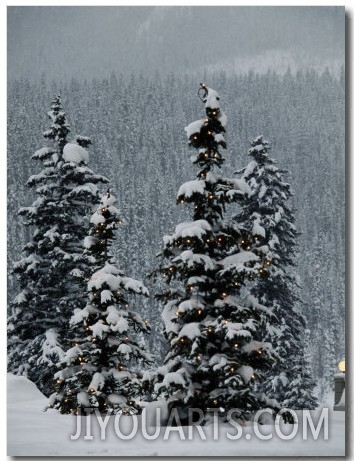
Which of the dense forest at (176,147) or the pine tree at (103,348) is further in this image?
the dense forest at (176,147)

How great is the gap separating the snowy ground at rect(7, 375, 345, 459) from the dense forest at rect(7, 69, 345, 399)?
212cm

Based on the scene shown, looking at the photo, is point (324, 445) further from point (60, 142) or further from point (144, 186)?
point (60, 142)

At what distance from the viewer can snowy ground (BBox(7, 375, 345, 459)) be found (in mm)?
13430

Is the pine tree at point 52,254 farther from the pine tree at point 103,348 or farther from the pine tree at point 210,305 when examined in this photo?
the pine tree at point 210,305

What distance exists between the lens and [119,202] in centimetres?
1698

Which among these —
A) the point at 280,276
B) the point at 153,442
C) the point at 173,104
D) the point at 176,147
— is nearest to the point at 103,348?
the point at 153,442

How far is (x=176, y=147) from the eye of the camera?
16.1m

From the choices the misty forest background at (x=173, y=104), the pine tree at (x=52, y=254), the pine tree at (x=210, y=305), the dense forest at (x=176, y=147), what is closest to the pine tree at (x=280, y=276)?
the dense forest at (x=176, y=147)

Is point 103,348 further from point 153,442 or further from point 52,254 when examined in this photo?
point 52,254

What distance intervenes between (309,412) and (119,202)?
5.78 metres

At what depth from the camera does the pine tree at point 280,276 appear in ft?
59.0

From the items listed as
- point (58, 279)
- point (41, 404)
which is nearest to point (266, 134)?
point (58, 279)

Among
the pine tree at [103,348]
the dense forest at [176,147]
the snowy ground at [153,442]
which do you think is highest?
the dense forest at [176,147]

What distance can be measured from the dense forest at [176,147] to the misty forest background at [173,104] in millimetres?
28
